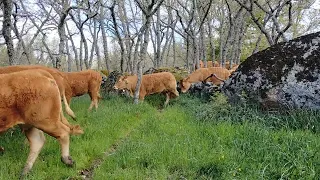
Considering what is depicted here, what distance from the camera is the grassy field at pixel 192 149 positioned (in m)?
5.15

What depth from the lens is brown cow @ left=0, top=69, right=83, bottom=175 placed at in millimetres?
5172

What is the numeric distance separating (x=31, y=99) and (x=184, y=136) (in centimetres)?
305

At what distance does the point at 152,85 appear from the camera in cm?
1393

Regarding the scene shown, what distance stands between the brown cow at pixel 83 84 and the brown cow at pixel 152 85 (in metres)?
1.83

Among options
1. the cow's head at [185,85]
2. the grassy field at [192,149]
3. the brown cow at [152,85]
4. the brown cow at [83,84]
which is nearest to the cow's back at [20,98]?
the grassy field at [192,149]

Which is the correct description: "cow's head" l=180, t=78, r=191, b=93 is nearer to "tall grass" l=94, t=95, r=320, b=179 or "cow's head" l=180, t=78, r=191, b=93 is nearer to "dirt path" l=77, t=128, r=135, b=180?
"tall grass" l=94, t=95, r=320, b=179

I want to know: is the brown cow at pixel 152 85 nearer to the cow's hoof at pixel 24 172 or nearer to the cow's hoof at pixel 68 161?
the cow's hoof at pixel 68 161

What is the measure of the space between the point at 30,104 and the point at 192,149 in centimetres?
270

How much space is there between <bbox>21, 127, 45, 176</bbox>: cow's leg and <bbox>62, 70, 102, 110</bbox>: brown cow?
4.76 meters

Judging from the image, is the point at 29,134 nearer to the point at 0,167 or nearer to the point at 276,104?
the point at 0,167

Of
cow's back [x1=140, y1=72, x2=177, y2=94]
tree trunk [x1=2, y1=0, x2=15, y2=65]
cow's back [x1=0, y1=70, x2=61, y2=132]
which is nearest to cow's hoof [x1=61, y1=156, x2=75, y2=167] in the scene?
cow's back [x1=0, y1=70, x2=61, y2=132]

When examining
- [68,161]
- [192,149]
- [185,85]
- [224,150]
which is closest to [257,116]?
[224,150]

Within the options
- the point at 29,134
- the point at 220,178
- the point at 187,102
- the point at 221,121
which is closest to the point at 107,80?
the point at 187,102

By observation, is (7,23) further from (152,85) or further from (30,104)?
(152,85)
